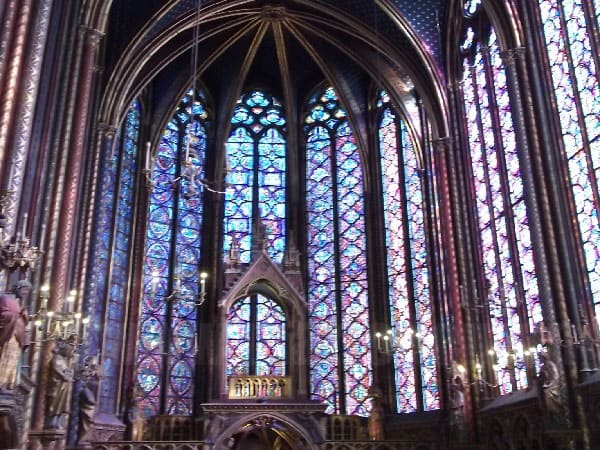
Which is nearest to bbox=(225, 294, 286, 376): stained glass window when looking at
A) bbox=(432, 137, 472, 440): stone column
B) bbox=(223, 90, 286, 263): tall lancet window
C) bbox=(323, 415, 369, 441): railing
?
bbox=(323, 415, 369, 441): railing

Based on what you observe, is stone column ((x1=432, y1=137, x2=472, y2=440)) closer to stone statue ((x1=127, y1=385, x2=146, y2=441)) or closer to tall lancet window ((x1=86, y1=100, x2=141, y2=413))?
stone statue ((x1=127, y1=385, x2=146, y2=441))

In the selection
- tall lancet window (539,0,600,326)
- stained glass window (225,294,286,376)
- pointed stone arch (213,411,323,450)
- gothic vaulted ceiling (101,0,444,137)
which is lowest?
pointed stone arch (213,411,323,450)

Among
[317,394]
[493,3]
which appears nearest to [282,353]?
[317,394]

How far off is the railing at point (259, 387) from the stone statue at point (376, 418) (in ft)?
9.71

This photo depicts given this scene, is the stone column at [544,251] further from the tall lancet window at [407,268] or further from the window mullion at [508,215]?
the tall lancet window at [407,268]

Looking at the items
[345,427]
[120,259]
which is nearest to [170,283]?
[120,259]

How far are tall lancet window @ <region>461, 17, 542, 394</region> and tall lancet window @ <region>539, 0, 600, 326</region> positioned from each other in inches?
63.8

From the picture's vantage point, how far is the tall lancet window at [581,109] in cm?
1408

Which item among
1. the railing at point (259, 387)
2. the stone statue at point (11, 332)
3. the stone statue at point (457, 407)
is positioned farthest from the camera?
the railing at point (259, 387)

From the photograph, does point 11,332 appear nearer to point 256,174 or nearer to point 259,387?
point 259,387

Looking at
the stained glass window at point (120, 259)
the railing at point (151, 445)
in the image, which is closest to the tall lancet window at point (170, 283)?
the stained glass window at point (120, 259)

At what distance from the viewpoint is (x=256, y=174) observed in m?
26.1

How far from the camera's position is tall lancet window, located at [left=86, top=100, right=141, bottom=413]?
20.7 meters

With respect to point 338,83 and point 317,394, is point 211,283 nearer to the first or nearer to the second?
point 317,394
